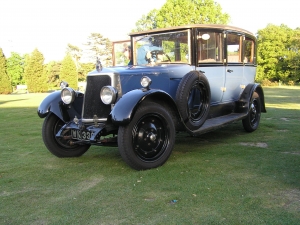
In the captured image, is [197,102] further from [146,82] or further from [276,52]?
[276,52]

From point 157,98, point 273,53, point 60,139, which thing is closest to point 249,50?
point 157,98

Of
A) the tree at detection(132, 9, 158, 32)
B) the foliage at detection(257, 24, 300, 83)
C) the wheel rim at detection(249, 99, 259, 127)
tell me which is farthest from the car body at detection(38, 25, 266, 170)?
the foliage at detection(257, 24, 300, 83)

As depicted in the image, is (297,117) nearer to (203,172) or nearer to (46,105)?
(203,172)

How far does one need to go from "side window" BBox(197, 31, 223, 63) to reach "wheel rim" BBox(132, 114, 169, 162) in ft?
5.62

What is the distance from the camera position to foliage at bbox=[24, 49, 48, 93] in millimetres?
37125

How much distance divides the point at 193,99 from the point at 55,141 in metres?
2.40

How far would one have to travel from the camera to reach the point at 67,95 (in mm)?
4945

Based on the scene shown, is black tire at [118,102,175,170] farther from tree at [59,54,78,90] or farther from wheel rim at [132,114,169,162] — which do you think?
tree at [59,54,78,90]

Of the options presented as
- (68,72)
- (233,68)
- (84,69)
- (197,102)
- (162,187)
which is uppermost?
(84,69)

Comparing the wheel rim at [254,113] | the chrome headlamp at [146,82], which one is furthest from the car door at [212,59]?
the chrome headlamp at [146,82]

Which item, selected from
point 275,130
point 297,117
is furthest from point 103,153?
point 297,117

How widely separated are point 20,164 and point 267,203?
351 cm

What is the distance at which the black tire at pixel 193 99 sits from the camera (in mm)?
4703

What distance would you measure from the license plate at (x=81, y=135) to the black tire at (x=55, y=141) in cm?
45
